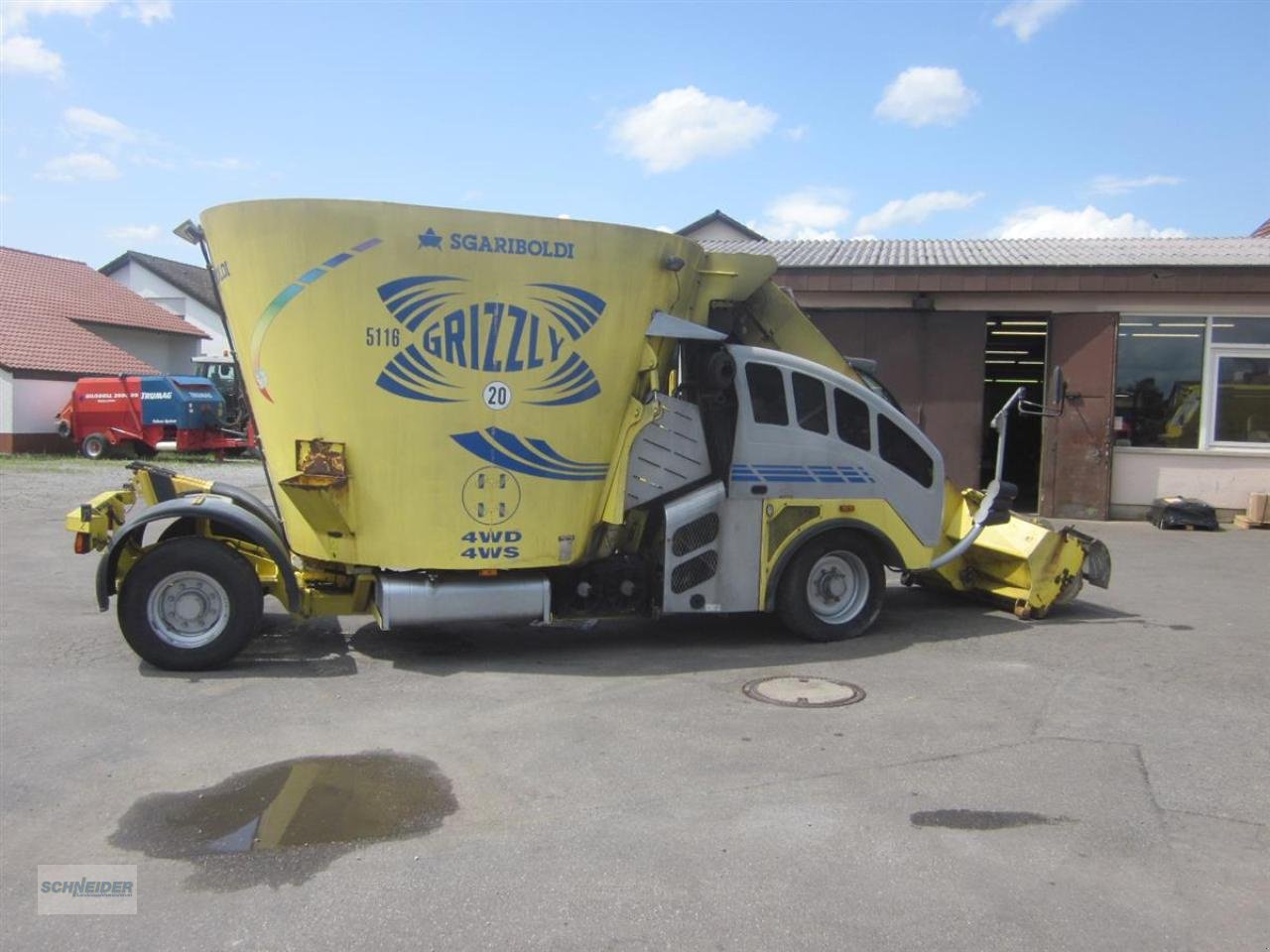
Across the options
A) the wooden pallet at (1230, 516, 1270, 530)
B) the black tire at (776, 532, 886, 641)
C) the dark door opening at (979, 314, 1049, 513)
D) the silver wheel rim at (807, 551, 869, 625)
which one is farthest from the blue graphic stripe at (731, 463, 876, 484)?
the wooden pallet at (1230, 516, 1270, 530)

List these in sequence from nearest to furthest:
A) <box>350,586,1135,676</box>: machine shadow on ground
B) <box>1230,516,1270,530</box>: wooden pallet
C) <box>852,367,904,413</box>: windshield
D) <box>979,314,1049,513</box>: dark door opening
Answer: <box>350,586,1135,676</box>: machine shadow on ground
<box>852,367,904,413</box>: windshield
<box>1230,516,1270,530</box>: wooden pallet
<box>979,314,1049,513</box>: dark door opening

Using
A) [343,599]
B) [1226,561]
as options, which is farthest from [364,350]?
[1226,561]

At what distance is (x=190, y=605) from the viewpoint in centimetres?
707

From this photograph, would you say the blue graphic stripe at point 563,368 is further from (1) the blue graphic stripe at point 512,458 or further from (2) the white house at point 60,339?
(2) the white house at point 60,339

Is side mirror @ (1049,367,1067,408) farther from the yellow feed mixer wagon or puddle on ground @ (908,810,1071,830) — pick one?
puddle on ground @ (908,810,1071,830)

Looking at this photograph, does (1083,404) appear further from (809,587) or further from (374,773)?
(374,773)

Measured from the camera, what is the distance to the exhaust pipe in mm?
7066

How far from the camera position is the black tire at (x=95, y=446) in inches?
1017

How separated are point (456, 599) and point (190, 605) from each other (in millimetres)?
1870

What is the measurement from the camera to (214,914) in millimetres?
3771

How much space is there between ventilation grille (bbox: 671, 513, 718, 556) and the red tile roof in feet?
84.6

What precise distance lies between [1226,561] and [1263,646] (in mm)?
5212

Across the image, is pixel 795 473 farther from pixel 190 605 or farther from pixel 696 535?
pixel 190 605

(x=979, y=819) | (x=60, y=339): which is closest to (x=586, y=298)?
(x=979, y=819)
